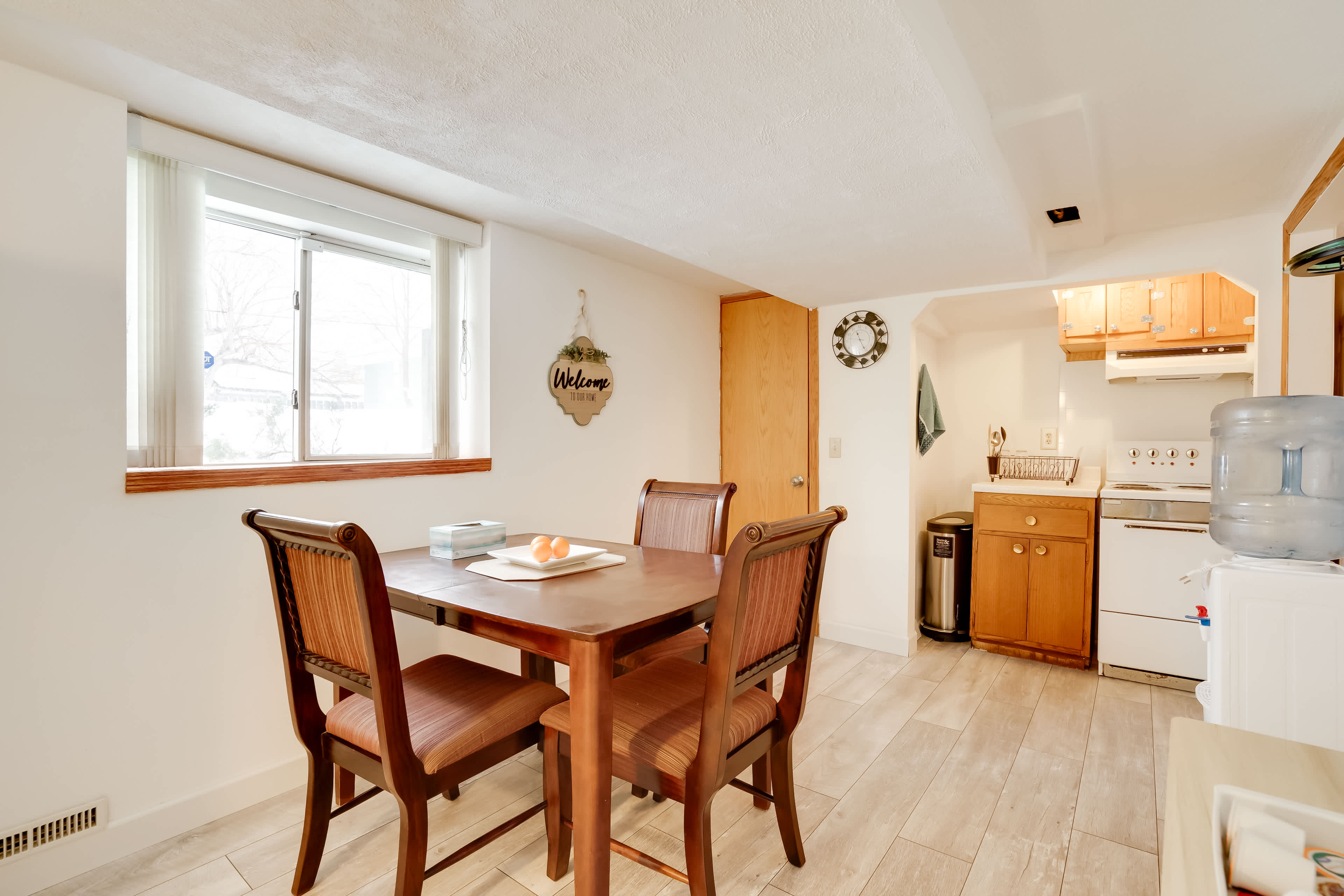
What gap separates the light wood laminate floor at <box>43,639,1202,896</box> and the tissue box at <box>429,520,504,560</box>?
835mm

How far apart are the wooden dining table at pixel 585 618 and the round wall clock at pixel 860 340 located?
6.70 ft

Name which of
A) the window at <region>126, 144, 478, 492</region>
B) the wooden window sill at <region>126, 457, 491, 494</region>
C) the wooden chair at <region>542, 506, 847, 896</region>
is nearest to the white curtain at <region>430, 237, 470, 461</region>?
the window at <region>126, 144, 478, 492</region>

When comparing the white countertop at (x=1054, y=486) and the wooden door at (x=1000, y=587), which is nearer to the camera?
the white countertop at (x=1054, y=486)

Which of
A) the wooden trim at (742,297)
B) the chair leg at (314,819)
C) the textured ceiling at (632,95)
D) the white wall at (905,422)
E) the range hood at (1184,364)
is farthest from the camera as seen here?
the wooden trim at (742,297)

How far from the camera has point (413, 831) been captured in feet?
4.56

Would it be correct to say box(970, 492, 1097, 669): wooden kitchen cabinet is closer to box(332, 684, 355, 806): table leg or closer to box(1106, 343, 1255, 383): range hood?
box(1106, 343, 1255, 383): range hood

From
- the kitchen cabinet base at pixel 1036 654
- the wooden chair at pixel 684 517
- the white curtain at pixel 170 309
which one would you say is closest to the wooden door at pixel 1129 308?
the kitchen cabinet base at pixel 1036 654

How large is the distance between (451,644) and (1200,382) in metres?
4.15

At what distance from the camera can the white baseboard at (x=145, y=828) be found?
1.64 metres

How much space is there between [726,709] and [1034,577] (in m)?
2.70

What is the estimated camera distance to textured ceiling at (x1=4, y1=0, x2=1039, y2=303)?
1163mm

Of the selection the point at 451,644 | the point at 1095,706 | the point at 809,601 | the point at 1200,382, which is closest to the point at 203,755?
the point at 451,644

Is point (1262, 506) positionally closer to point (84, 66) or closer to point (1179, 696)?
point (1179, 696)

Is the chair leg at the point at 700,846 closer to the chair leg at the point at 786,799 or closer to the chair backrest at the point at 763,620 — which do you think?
the chair backrest at the point at 763,620
